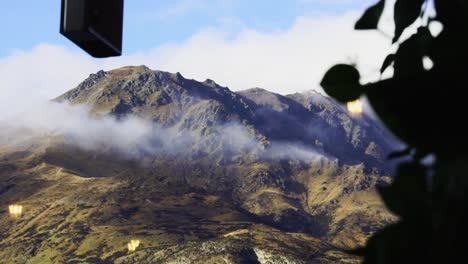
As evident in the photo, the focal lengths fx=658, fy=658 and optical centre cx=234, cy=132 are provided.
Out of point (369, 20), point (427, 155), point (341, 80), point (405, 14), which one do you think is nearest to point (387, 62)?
point (405, 14)

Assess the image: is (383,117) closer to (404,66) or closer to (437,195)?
(437,195)

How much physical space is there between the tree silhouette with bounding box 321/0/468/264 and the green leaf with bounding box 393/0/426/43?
732 millimetres

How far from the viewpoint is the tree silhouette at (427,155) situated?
0.83 meters

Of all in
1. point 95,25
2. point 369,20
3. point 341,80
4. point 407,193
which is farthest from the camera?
point 95,25

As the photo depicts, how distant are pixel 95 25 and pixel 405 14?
36.8 inches

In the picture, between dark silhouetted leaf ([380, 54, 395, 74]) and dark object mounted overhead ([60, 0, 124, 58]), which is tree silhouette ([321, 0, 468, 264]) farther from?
dark object mounted overhead ([60, 0, 124, 58])

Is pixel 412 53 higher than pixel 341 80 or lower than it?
higher

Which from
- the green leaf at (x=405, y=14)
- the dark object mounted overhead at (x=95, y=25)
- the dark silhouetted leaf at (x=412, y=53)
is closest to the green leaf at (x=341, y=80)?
the dark silhouetted leaf at (x=412, y=53)

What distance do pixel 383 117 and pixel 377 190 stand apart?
0.15 meters

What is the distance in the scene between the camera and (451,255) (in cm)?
85

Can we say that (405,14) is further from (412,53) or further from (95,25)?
(95,25)

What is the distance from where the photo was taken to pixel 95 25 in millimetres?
2053

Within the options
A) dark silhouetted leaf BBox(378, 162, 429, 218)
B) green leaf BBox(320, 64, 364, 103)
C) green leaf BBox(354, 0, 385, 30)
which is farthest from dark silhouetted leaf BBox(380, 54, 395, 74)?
dark silhouetted leaf BBox(378, 162, 429, 218)

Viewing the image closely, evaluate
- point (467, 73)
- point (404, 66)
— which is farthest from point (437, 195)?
point (404, 66)
